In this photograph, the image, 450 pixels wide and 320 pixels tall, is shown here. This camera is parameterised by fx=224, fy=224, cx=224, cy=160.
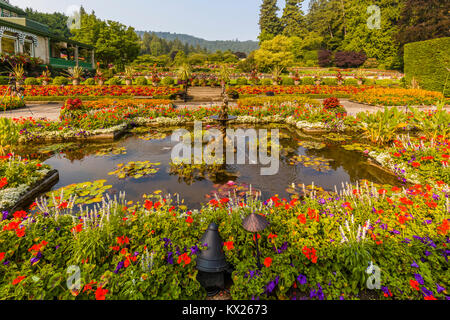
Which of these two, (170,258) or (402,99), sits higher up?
(402,99)

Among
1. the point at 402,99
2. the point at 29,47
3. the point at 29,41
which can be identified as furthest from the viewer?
the point at 29,47

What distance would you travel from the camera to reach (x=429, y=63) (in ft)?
68.0

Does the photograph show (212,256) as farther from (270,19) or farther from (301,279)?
(270,19)

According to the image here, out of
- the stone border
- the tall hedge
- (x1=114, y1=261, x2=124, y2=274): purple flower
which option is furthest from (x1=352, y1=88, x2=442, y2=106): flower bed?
the stone border

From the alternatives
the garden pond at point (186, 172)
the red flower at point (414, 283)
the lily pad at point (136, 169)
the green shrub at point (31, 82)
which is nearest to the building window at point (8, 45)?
the green shrub at point (31, 82)

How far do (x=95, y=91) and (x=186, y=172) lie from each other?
65.4 feet

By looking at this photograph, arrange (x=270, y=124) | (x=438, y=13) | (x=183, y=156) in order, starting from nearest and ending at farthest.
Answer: (x=183, y=156)
(x=270, y=124)
(x=438, y=13)

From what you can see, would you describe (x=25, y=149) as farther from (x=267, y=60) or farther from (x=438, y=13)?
(x=438, y=13)

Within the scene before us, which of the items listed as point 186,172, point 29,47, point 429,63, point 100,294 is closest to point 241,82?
point 429,63

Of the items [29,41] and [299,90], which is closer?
[299,90]
